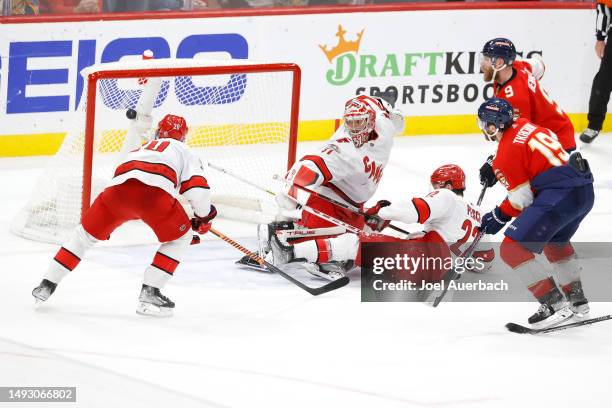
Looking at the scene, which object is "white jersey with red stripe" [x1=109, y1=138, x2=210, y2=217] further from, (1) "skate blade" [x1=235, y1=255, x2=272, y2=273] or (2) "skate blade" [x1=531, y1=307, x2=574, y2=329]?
(2) "skate blade" [x1=531, y1=307, x2=574, y2=329]

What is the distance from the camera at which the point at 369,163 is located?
19.0 ft

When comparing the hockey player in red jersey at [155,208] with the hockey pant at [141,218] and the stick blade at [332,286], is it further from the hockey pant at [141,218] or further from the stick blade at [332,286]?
the stick blade at [332,286]

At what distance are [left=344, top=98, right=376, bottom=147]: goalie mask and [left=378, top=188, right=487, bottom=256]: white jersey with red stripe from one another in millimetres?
453

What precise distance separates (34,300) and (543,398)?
2.16m

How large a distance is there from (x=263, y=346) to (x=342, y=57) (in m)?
3.94

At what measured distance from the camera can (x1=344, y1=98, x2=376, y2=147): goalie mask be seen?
563 centimetres

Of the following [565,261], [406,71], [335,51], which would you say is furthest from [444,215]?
[406,71]

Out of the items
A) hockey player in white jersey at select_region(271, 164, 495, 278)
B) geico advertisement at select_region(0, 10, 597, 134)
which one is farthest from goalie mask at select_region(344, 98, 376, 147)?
geico advertisement at select_region(0, 10, 597, 134)

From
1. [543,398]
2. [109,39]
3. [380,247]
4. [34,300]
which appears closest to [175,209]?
[34,300]

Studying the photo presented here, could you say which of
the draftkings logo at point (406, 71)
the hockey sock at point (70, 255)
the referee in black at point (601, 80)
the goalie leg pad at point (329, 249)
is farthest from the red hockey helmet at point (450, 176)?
the referee in black at point (601, 80)

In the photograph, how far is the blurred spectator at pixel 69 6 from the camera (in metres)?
7.50

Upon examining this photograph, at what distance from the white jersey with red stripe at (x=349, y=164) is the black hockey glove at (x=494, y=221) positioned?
957mm

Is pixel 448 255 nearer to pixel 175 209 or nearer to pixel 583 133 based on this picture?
pixel 175 209

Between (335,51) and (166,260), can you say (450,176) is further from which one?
(335,51)
